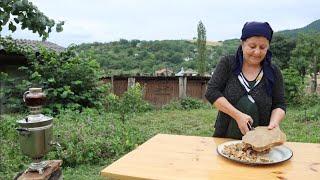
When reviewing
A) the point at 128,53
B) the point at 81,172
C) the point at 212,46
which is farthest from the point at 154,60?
the point at 81,172

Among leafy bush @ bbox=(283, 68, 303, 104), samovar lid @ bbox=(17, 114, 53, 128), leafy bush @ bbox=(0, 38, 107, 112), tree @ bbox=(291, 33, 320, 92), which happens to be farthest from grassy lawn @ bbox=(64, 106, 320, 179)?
tree @ bbox=(291, 33, 320, 92)

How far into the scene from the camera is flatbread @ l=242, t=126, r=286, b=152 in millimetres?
2117

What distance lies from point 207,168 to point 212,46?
29762 mm

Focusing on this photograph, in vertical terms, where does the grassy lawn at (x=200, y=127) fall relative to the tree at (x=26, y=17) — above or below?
below

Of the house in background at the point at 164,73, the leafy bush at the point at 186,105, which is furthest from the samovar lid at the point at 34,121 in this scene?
the house in background at the point at 164,73

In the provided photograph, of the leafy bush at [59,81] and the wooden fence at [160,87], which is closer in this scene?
the leafy bush at [59,81]

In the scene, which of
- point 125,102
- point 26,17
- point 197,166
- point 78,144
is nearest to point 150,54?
point 125,102

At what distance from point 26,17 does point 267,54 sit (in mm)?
2893

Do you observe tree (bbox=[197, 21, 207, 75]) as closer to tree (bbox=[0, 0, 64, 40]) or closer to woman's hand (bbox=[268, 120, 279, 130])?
tree (bbox=[0, 0, 64, 40])

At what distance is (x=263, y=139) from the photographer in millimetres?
2141

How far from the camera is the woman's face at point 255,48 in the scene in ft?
7.94

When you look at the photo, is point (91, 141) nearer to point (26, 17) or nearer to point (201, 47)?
point (26, 17)

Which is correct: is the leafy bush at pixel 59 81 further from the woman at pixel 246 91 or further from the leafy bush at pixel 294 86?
the woman at pixel 246 91

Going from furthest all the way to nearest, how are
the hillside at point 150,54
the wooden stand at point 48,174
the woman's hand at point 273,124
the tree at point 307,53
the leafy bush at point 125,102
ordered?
the tree at point 307,53 → the hillside at point 150,54 → the leafy bush at point 125,102 → the wooden stand at point 48,174 → the woman's hand at point 273,124
